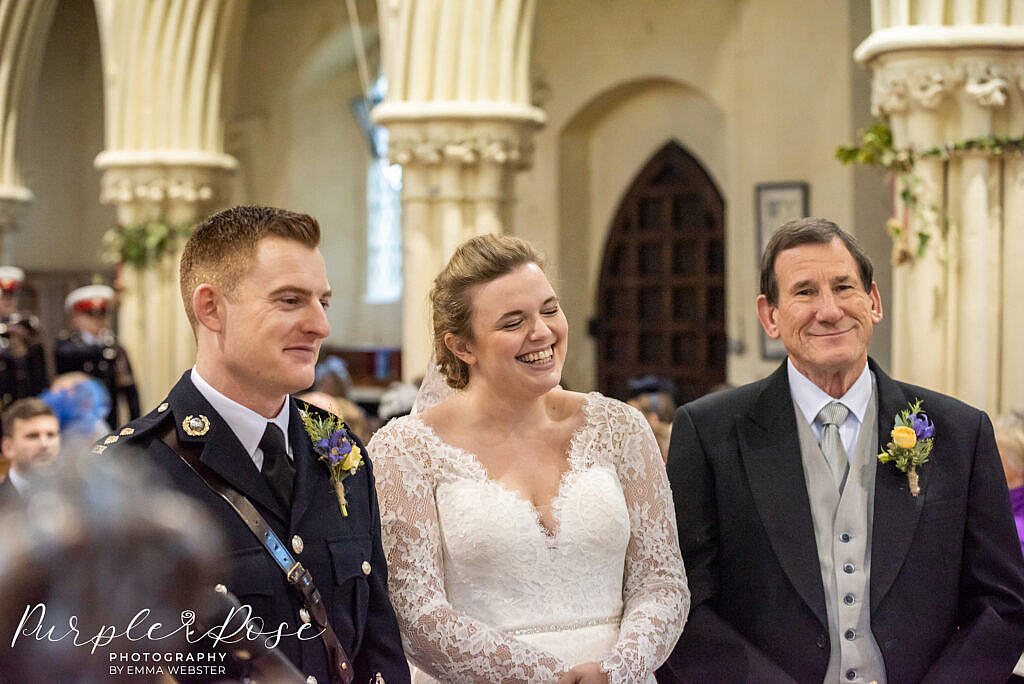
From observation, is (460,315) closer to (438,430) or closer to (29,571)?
(438,430)

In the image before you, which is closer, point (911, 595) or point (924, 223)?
point (911, 595)

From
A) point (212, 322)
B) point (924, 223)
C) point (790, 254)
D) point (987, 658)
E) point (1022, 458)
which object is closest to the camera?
point (212, 322)

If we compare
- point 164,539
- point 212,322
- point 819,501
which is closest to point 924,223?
point 819,501

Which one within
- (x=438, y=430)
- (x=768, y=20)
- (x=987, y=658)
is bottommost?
(x=987, y=658)

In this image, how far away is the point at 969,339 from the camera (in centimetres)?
564

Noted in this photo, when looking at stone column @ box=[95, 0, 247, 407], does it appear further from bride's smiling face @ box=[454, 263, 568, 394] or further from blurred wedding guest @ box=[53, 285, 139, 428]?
bride's smiling face @ box=[454, 263, 568, 394]

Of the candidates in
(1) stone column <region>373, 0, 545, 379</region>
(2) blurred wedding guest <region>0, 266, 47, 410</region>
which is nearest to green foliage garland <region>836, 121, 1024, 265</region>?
(1) stone column <region>373, 0, 545, 379</region>

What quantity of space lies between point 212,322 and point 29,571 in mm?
1156

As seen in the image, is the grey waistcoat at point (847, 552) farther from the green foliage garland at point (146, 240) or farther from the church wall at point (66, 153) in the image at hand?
the church wall at point (66, 153)

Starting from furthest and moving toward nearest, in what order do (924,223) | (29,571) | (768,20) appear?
(768,20) < (924,223) < (29,571)

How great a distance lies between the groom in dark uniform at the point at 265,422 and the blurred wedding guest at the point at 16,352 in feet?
19.5

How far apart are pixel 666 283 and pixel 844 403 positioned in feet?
23.2

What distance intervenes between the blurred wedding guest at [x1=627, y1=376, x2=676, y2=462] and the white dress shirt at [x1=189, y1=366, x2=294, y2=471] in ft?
8.98

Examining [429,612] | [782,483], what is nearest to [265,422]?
[429,612]
